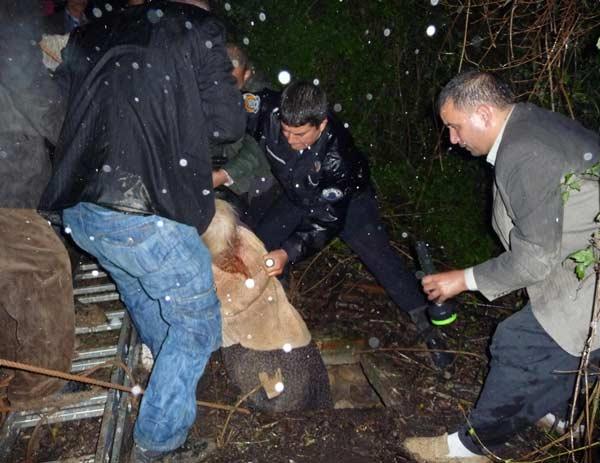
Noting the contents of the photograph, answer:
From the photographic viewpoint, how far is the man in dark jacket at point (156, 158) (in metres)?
2.27

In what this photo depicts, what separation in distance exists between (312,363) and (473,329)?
180cm

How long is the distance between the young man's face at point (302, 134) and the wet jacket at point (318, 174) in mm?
63

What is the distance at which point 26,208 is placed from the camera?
2.68 meters

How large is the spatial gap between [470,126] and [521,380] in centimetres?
156

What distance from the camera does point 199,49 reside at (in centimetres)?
239

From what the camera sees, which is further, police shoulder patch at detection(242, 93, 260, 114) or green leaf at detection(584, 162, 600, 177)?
police shoulder patch at detection(242, 93, 260, 114)

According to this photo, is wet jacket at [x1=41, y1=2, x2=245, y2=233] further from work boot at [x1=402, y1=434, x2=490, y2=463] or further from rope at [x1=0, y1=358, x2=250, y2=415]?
work boot at [x1=402, y1=434, x2=490, y2=463]

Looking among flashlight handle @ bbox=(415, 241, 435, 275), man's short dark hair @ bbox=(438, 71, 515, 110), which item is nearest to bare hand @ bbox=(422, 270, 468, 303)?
flashlight handle @ bbox=(415, 241, 435, 275)

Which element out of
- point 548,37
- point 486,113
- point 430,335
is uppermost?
point 548,37

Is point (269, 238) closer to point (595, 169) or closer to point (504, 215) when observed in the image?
point (504, 215)

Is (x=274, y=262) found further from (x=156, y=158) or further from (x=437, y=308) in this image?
(x=156, y=158)

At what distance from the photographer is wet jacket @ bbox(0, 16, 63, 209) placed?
252cm

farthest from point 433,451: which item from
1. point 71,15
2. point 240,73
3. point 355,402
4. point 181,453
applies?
point 71,15

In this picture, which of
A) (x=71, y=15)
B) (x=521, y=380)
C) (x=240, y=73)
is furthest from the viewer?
(x=71, y=15)
